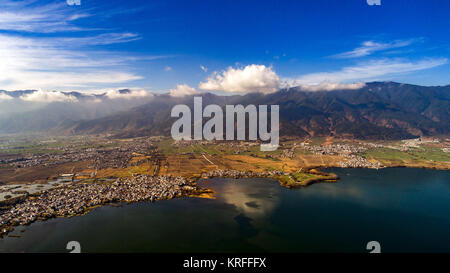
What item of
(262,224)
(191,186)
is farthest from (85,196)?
(262,224)

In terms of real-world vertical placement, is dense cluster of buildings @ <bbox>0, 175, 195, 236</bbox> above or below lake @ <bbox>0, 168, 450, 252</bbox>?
above

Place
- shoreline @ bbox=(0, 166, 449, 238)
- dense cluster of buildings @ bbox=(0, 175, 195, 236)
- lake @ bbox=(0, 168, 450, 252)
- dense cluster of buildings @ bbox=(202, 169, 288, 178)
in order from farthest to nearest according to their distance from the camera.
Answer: dense cluster of buildings @ bbox=(202, 169, 288, 178), dense cluster of buildings @ bbox=(0, 175, 195, 236), shoreline @ bbox=(0, 166, 449, 238), lake @ bbox=(0, 168, 450, 252)

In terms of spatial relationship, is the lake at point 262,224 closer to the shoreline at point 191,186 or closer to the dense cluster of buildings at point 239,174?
the shoreline at point 191,186

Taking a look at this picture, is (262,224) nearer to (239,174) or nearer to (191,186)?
(191,186)

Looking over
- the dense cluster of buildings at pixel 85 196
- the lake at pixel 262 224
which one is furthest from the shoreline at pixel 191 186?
the lake at pixel 262 224

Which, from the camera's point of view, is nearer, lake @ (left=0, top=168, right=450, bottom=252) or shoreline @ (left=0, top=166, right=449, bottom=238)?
lake @ (left=0, top=168, right=450, bottom=252)

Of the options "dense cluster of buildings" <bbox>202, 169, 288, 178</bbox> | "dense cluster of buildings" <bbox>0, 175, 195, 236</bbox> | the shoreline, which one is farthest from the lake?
"dense cluster of buildings" <bbox>202, 169, 288, 178</bbox>

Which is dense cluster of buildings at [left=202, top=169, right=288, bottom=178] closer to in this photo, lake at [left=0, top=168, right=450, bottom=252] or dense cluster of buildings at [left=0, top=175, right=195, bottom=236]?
dense cluster of buildings at [left=0, top=175, right=195, bottom=236]

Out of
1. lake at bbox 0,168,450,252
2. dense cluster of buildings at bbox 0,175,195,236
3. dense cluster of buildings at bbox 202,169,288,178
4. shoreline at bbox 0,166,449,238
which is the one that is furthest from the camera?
dense cluster of buildings at bbox 202,169,288,178
